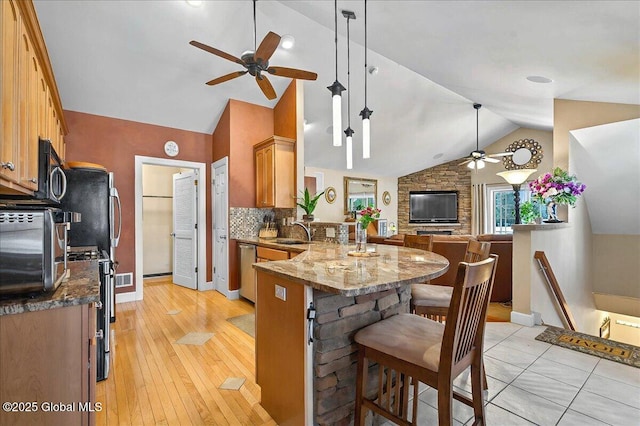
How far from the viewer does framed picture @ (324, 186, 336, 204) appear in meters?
7.75

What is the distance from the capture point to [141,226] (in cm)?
450

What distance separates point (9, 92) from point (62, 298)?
3.23 ft

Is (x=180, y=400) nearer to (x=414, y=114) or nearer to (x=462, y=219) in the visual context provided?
(x=414, y=114)

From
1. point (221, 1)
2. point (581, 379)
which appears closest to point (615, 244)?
point (581, 379)

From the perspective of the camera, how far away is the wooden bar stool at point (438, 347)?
3.92 ft

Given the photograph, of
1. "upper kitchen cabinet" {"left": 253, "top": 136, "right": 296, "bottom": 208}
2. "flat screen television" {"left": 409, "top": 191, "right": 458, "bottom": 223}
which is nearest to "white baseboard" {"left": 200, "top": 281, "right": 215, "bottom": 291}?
"upper kitchen cabinet" {"left": 253, "top": 136, "right": 296, "bottom": 208}

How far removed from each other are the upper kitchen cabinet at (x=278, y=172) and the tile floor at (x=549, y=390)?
2947 mm

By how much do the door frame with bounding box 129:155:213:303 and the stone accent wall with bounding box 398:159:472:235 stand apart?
6.28m

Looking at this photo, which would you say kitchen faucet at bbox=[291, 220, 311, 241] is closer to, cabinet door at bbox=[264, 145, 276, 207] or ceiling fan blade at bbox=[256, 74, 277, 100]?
cabinet door at bbox=[264, 145, 276, 207]

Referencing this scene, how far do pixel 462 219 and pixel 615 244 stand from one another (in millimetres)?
4360

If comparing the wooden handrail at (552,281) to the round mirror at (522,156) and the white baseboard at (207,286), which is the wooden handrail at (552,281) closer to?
the round mirror at (522,156)

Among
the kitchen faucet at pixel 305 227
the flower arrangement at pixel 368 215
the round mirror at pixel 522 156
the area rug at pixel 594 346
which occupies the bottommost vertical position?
the area rug at pixel 594 346

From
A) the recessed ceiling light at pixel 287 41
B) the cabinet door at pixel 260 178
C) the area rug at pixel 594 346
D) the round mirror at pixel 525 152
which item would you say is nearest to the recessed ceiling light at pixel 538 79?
the round mirror at pixel 525 152

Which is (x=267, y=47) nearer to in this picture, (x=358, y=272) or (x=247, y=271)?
(x=358, y=272)
